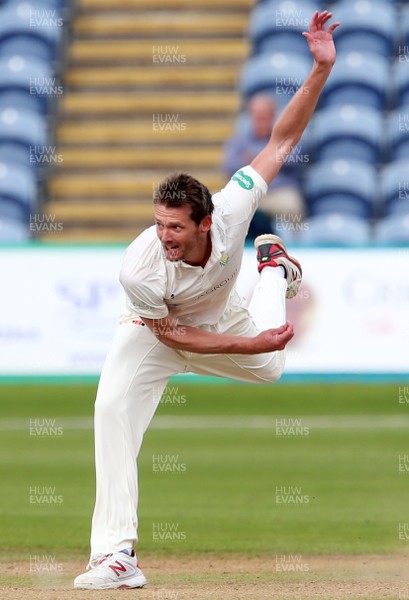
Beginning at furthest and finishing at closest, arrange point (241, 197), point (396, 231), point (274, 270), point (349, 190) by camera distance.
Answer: point (349, 190) → point (396, 231) → point (274, 270) → point (241, 197)

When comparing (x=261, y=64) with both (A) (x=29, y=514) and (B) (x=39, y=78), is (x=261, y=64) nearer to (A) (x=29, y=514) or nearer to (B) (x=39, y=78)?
(B) (x=39, y=78)

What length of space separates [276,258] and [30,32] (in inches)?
565

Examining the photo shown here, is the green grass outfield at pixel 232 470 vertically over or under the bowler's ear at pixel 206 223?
under

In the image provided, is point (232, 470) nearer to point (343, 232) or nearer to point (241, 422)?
point (241, 422)

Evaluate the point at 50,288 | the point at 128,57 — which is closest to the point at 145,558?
the point at 50,288

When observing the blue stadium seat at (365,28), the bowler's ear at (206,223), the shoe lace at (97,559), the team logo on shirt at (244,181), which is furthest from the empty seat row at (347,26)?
the shoe lace at (97,559)

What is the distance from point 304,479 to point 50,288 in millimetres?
5833

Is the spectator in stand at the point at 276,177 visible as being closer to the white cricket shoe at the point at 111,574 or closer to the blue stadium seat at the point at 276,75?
the blue stadium seat at the point at 276,75

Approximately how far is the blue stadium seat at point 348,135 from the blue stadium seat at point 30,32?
5.05 m

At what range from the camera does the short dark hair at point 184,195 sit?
21.1ft

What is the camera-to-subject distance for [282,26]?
20.7 m

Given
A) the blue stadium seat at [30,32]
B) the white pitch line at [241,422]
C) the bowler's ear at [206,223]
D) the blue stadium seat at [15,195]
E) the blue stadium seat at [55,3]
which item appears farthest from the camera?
the blue stadium seat at [55,3]

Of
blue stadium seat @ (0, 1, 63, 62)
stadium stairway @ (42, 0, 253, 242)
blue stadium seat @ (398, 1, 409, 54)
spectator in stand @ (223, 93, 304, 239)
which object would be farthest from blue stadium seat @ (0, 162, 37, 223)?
blue stadium seat @ (398, 1, 409, 54)

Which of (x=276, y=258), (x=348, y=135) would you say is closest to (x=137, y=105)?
(x=348, y=135)
